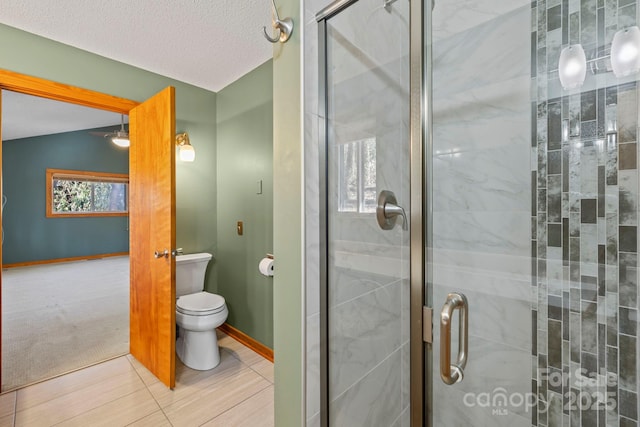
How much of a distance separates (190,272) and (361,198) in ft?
7.19

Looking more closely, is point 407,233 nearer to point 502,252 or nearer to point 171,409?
point 502,252

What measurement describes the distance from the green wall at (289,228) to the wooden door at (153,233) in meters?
1.18

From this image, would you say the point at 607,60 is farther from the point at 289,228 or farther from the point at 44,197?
the point at 44,197

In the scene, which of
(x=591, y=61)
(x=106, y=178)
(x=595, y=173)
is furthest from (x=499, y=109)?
(x=106, y=178)

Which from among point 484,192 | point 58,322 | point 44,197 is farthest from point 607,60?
point 44,197

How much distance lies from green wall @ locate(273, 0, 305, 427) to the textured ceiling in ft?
3.29

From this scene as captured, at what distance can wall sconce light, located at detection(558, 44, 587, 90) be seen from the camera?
3.32ft

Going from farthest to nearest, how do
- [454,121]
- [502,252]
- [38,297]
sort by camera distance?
[38,297] < [454,121] < [502,252]

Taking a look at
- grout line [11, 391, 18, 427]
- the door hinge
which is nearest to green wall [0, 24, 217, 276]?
grout line [11, 391, 18, 427]

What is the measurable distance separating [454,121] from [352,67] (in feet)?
1.78

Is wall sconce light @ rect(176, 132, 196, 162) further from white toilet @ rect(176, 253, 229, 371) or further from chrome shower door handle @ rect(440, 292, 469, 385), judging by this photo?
chrome shower door handle @ rect(440, 292, 469, 385)

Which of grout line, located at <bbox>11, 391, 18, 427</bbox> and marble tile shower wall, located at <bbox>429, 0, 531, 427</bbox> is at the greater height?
marble tile shower wall, located at <bbox>429, 0, 531, 427</bbox>

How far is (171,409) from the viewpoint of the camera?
1.79 meters

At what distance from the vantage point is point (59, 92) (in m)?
2.12
